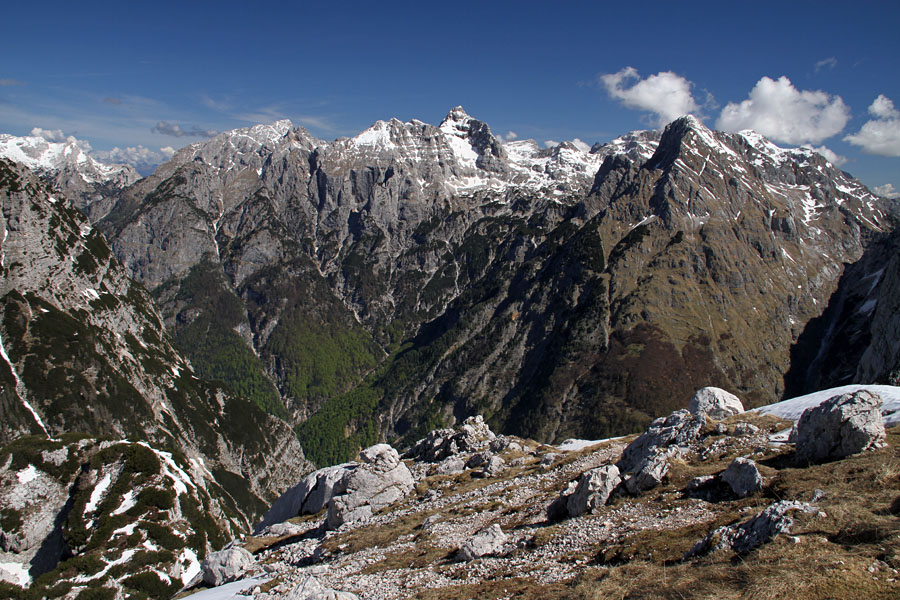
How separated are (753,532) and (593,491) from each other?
15.2 meters

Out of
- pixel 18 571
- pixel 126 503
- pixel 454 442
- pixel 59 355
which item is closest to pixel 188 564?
pixel 126 503

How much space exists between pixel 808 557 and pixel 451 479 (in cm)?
5141

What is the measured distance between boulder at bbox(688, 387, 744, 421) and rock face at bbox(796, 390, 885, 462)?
31993mm

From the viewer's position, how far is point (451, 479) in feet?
216

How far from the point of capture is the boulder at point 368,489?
53625 mm

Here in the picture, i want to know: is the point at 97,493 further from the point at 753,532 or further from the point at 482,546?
the point at 753,532

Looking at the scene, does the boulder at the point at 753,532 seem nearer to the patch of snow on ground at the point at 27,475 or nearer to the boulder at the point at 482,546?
the boulder at the point at 482,546

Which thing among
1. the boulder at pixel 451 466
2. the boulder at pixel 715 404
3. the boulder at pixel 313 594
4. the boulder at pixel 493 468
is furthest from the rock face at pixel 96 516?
the boulder at pixel 715 404

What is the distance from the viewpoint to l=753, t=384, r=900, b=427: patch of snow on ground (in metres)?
35.7

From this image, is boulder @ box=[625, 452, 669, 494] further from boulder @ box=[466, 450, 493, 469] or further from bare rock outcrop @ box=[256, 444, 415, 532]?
boulder @ box=[466, 450, 493, 469]

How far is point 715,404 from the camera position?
211 feet

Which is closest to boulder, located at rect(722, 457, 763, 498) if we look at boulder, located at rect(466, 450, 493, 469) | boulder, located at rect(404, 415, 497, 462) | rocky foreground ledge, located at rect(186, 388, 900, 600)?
rocky foreground ledge, located at rect(186, 388, 900, 600)

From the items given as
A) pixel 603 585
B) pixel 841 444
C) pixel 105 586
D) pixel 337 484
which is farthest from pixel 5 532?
pixel 841 444

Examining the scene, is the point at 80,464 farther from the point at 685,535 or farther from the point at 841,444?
the point at 841,444
